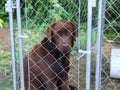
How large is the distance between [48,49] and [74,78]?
1043 millimetres

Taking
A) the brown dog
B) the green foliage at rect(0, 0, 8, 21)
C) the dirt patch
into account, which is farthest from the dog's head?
the green foliage at rect(0, 0, 8, 21)

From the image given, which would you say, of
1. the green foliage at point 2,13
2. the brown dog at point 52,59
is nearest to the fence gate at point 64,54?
the brown dog at point 52,59

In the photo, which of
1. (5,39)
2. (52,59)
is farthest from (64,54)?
(5,39)

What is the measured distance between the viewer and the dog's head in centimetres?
356

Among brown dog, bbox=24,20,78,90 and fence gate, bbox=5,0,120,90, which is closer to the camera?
fence gate, bbox=5,0,120,90

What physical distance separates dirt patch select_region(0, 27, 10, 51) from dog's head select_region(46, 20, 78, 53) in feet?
8.13

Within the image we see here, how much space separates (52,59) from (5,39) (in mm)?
3017

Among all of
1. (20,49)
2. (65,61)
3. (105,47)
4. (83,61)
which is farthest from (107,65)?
(20,49)

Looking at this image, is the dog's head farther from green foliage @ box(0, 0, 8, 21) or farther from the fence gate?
green foliage @ box(0, 0, 8, 21)

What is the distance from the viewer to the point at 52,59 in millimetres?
3705

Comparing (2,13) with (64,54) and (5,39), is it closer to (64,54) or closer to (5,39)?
(5,39)

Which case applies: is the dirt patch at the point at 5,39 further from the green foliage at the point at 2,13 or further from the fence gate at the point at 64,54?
the green foliage at the point at 2,13

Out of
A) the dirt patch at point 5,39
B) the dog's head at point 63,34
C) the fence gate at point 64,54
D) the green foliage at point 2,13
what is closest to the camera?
the fence gate at point 64,54

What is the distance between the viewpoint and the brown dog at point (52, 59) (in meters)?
3.60
